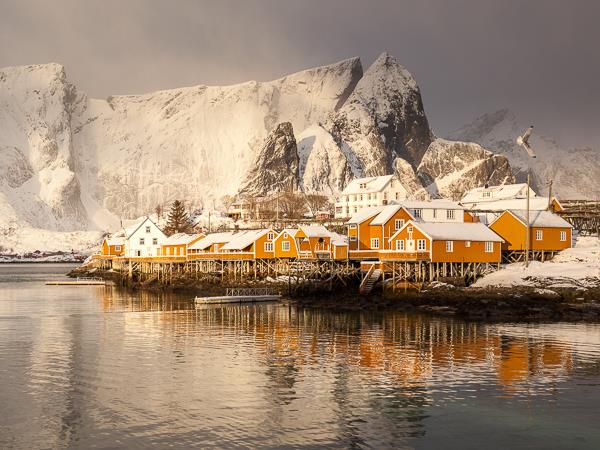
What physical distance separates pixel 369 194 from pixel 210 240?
66.8m

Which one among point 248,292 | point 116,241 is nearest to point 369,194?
point 116,241

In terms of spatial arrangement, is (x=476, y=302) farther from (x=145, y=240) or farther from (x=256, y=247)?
(x=145, y=240)

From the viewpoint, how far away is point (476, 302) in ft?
Result: 190

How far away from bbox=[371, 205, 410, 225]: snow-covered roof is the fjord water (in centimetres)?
2408

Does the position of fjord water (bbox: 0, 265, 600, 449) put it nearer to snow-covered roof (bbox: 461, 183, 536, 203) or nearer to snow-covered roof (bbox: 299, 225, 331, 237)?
snow-covered roof (bbox: 299, 225, 331, 237)

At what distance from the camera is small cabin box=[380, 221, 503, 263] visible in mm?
66312

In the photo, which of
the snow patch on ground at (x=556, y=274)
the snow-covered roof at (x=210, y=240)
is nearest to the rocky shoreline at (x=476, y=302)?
the snow patch on ground at (x=556, y=274)

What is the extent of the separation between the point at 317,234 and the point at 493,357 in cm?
4772

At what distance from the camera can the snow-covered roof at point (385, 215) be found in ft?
254

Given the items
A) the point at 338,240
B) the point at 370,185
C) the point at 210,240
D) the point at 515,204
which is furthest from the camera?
the point at 370,185

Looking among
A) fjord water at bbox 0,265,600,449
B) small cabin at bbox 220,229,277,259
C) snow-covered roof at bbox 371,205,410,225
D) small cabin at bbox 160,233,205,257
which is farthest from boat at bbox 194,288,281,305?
A: small cabin at bbox 160,233,205,257

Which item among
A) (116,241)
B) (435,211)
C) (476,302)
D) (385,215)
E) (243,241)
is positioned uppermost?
(435,211)

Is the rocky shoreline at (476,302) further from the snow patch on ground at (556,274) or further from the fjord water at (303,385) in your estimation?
the fjord water at (303,385)

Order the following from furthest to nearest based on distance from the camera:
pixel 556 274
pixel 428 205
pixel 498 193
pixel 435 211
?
pixel 498 193 → pixel 428 205 → pixel 435 211 → pixel 556 274
